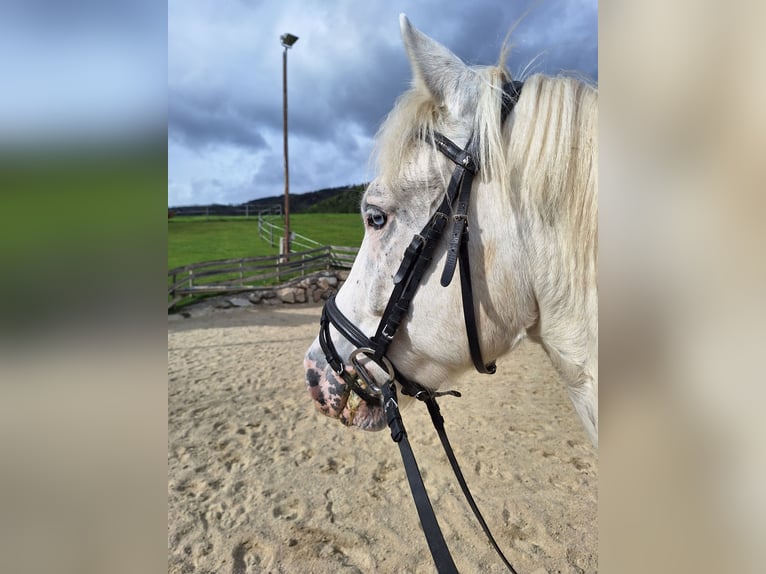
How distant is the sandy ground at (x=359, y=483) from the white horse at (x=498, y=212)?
1.96 m

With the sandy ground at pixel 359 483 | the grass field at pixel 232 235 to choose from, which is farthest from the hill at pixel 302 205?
the sandy ground at pixel 359 483

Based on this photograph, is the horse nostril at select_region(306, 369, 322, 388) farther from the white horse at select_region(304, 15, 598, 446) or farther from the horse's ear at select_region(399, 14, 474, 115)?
the horse's ear at select_region(399, 14, 474, 115)

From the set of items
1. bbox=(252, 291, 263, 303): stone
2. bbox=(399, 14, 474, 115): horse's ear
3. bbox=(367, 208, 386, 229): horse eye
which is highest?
bbox=(399, 14, 474, 115): horse's ear

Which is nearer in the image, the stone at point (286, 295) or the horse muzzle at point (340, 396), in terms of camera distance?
the horse muzzle at point (340, 396)

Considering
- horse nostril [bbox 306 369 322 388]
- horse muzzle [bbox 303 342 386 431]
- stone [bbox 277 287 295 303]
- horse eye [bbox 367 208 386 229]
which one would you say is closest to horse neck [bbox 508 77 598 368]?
horse eye [bbox 367 208 386 229]

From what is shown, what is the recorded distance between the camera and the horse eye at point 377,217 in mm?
1249

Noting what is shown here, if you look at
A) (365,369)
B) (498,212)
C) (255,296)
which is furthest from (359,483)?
(255,296)

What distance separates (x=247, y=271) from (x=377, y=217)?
38.7ft

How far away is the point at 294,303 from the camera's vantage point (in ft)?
39.8

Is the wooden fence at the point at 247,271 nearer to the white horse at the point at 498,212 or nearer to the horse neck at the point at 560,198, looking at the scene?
the white horse at the point at 498,212

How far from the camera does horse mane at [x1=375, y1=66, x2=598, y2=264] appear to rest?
102 cm

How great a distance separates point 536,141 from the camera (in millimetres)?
1047

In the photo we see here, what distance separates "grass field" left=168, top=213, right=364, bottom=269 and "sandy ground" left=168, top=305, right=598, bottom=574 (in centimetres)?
899
